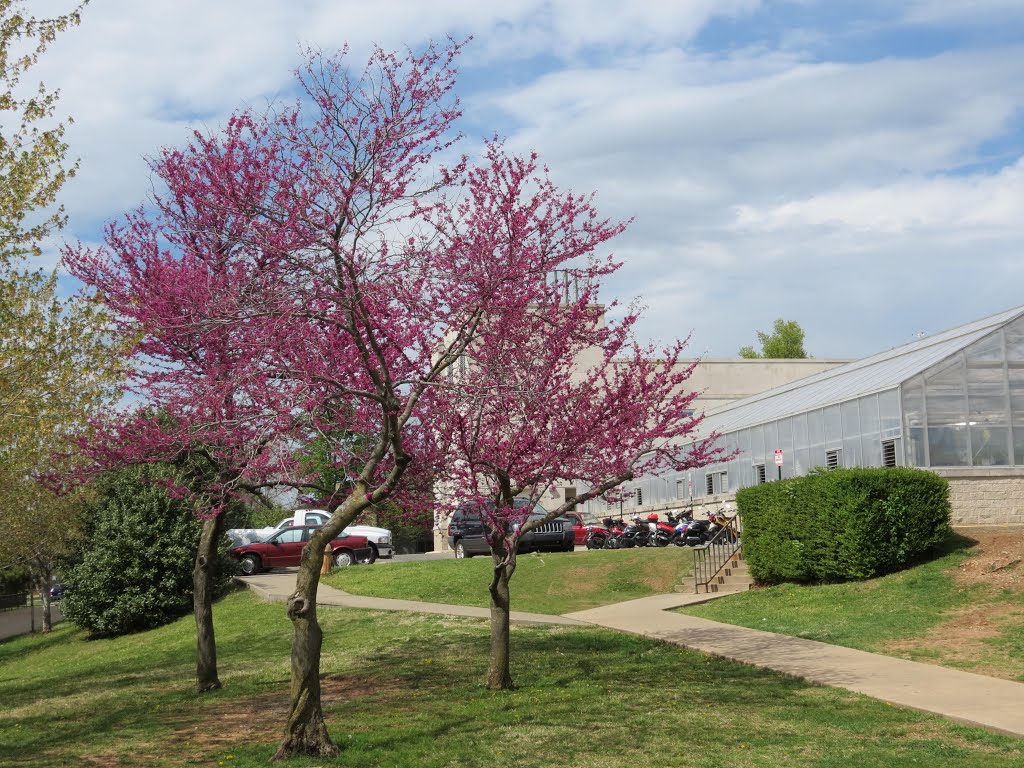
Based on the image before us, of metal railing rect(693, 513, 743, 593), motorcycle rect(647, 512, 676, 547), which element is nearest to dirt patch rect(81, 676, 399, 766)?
metal railing rect(693, 513, 743, 593)

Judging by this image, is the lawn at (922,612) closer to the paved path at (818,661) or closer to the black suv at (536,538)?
the paved path at (818,661)

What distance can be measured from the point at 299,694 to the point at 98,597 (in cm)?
1817

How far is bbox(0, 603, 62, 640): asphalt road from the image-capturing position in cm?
4278

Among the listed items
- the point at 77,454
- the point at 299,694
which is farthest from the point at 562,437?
the point at 77,454

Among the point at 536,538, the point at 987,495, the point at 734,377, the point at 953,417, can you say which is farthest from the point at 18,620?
the point at 987,495

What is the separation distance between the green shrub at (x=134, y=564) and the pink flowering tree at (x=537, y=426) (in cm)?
1476

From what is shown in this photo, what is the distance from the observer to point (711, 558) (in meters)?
22.6

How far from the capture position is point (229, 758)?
32.0 ft

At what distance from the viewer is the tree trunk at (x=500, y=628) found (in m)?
12.5

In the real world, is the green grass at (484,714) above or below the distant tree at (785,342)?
below

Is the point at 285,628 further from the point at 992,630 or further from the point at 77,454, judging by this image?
the point at 992,630

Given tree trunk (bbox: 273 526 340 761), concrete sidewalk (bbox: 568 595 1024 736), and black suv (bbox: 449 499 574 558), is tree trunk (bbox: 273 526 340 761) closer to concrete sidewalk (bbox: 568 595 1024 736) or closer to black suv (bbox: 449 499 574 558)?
concrete sidewalk (bbox: 568 595 1024 736)

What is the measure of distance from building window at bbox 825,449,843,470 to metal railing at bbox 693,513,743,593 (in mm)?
4640

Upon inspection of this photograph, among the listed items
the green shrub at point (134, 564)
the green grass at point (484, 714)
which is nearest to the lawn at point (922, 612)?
the green grass at point (484, 714)
